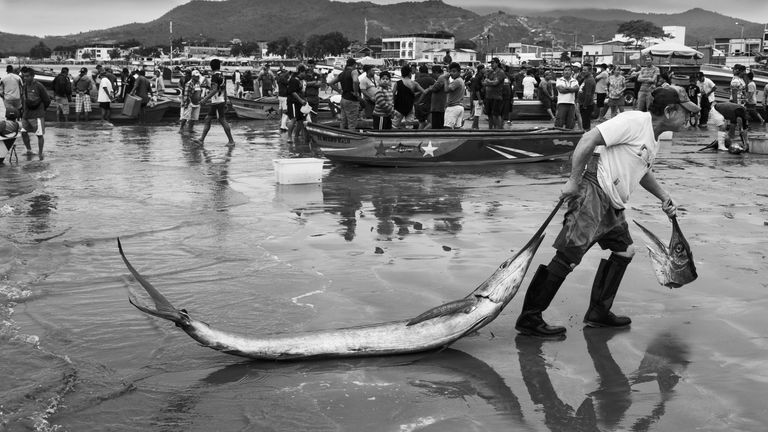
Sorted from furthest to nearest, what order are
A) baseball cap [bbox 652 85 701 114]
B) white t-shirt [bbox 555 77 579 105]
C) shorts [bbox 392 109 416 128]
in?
white t-shirt [bbox 555 77 579 105] < shorts [bbox 392 109 416 128] < baseball cap [bbox 652 85 701 114]

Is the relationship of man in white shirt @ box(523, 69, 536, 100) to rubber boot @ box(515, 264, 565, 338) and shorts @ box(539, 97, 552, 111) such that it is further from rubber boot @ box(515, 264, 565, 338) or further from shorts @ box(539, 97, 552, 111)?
rubber boot @ box(515, 264, 565, 338)

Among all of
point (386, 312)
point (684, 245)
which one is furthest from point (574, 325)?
point (386, 312)

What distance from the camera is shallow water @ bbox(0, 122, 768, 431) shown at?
4.39 meters

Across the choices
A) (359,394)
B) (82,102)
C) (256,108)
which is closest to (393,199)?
(359,394)

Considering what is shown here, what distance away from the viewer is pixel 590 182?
5.51 metres

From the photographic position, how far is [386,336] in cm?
513

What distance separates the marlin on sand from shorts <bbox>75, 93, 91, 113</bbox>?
75.9 ft

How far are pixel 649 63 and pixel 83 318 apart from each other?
2056 cm

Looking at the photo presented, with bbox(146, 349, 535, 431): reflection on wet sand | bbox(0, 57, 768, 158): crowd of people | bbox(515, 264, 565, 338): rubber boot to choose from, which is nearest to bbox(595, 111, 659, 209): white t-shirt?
bbox(515, 264, 565, 338): rubber boot

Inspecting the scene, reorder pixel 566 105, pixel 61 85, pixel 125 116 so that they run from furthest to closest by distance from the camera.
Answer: pixel 125 116 → pixel 61 85 → pixel 566 105

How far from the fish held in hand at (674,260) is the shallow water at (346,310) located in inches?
12.3

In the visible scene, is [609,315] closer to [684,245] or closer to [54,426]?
[684,245]

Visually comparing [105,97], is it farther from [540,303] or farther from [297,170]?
[540,303]

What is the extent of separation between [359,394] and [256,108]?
24.0 m
